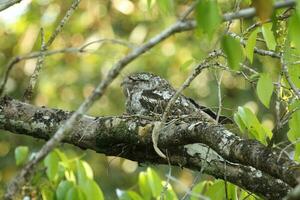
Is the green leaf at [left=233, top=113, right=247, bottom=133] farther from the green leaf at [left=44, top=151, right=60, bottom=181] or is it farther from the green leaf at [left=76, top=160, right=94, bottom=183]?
the green leaf at [left=44, top=151, right=60, bottom=181]

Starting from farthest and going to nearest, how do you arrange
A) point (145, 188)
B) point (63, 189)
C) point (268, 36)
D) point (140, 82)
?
point (140, 82) → point (145, 188) → point (63, 189) → point (268, 36)

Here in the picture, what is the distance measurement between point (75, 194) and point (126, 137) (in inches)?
13.9

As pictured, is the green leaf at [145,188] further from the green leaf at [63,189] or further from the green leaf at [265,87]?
the green leaf at [265,87]

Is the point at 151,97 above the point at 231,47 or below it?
below

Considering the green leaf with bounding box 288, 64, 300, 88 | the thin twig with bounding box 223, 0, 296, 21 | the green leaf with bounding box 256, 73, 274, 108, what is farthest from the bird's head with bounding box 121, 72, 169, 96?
the thin twig with bounding box 223, 0, 296, 21

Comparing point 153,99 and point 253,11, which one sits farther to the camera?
point 153,99

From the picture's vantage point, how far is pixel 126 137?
3436 mm

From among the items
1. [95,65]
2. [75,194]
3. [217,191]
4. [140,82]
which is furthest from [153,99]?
[95,65]

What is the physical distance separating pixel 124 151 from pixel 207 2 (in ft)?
5.13

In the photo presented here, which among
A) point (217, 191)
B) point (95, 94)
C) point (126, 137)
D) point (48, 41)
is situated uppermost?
point (48, 41)

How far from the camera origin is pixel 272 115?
8719 millimetres

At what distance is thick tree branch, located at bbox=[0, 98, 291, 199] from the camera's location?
10.2 ft

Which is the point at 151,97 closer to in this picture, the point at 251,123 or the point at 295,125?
the point at 251,123

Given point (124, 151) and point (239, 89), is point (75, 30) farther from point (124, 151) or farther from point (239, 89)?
point (124, 151)
